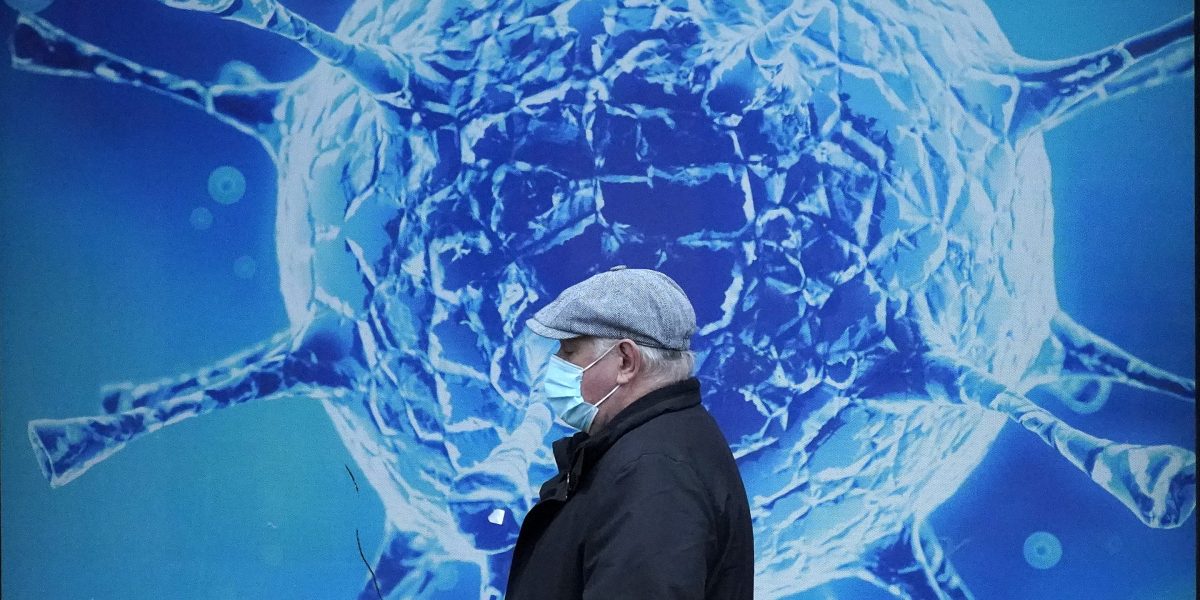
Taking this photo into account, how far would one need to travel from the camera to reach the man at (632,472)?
73.2 inches

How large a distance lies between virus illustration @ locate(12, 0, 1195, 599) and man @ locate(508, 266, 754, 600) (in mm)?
1301

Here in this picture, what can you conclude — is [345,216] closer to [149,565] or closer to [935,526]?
[149,565]

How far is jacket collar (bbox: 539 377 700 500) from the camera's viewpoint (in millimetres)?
2047

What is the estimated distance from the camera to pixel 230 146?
3551 millimetres

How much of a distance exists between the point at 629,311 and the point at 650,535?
0.39 meters

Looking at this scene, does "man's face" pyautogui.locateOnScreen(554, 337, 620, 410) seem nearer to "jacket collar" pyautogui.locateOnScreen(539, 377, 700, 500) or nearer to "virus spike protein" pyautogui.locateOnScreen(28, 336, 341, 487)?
"jacket collar" pyautogui.locateOnScreen(539, 377, 700, 500)

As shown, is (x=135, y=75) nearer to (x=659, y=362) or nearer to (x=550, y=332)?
(x=550, y=332)

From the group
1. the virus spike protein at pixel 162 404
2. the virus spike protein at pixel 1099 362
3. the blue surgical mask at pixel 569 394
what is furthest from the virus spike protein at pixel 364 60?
the virus spike protein at pixel 1099 362

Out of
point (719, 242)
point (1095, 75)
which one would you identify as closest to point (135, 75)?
point (719, 242)

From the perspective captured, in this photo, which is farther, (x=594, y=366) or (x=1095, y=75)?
(x=1095, y=75)

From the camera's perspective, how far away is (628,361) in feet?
6.92

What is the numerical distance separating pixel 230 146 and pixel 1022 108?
2.13 m

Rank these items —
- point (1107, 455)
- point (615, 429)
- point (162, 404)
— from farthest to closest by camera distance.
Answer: point (162, 404), point (1107, 455), point (615, 429)

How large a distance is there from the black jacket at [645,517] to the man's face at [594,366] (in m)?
0.07
